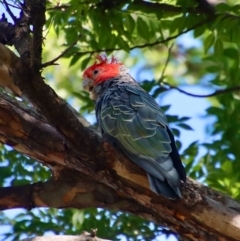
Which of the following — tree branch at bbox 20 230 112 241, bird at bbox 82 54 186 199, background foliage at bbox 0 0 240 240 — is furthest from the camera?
background foliage at bbox 0 0 240 240

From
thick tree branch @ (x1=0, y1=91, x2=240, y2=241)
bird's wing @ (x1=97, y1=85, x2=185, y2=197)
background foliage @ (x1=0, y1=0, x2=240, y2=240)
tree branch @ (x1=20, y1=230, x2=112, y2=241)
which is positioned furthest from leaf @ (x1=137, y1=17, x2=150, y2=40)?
tree branch @ (x1=20, y1=230, x2=112, y2=241)

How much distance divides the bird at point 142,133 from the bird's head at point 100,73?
460 millimetres

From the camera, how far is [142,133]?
4.62m

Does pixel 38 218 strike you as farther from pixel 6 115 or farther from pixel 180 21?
pixel 180 21

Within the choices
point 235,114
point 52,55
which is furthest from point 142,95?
point 52,55

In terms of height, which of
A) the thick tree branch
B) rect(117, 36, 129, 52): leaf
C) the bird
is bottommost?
the thick tree branch

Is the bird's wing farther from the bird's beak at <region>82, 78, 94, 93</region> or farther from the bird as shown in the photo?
the bird's beak at <region>82, 78, 94, 93</region>

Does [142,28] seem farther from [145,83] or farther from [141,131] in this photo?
[141,131]

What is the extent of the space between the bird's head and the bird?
46cm

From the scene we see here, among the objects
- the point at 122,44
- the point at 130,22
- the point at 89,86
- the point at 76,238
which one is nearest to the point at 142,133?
the point at 76,238

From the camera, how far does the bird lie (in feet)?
13.9

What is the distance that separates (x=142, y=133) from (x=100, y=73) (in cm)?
162

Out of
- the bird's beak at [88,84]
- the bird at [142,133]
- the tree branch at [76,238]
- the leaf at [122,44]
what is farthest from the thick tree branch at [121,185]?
the bird's beak at [88,84]

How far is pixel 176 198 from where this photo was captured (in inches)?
167
